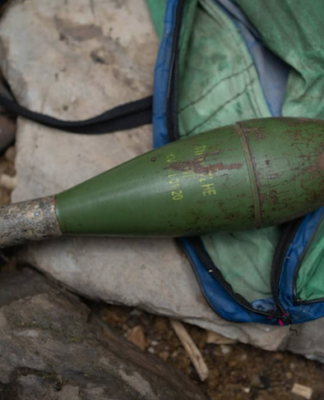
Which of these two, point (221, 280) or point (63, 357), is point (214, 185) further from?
point (63, 357)

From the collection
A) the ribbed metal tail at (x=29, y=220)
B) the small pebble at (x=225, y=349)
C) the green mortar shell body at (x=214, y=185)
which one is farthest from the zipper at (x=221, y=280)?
the ribbed metal tail at (x=29, y=220)

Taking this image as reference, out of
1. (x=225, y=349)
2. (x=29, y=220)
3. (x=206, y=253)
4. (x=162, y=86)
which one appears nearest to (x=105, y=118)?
(x=162, y=86)

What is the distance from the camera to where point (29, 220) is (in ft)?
4.49

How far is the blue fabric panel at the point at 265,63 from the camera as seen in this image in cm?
160

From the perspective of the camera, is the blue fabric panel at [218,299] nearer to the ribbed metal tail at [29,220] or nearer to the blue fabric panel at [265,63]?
the ribbed metal tail at [29,220]

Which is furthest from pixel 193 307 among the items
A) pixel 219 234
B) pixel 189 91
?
pixel 189 91

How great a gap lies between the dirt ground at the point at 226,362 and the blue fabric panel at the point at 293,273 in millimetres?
261

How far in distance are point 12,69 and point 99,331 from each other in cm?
96

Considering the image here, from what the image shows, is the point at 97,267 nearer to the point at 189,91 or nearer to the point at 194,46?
the point at 189,91

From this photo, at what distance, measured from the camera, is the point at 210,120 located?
5.25 feet

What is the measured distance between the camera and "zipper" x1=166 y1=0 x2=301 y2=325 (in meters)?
1.40

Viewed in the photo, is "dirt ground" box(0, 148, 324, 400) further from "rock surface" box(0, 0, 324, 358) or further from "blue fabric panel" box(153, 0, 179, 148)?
"blue fabric panel" box(153, 0, 179, 148)

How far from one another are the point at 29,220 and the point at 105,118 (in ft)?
1.47

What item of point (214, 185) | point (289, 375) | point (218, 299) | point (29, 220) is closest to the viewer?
point (214, 185)
